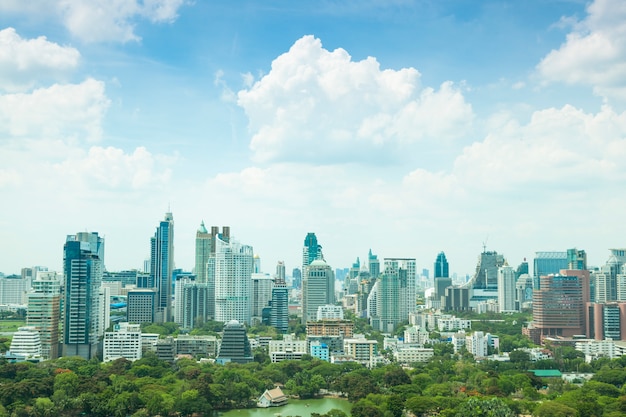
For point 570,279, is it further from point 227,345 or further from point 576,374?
point 227,345

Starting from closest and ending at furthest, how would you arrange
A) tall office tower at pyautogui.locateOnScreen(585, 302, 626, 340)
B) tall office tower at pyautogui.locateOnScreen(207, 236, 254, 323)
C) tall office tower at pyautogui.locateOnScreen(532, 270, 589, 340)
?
Result: tall office tower at pyautogui.locateOnScreen(585, 302, 626, 340) < tall office tower at pyautogui.locateOnScreen(532, 270, 589, 340) < tall office tower at pyautogui.locateOnScreen(207, 236, 254, 323)

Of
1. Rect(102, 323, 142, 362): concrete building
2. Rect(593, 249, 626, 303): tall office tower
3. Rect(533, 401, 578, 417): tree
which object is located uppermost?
Rect(593, 249, 626, 303): tall office tower

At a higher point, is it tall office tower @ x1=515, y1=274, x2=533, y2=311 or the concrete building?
tall office tower @ x1=515, y1=274, x2=533, y2=311

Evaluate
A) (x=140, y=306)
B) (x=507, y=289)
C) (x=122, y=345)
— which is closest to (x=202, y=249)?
(x=140, y=306)

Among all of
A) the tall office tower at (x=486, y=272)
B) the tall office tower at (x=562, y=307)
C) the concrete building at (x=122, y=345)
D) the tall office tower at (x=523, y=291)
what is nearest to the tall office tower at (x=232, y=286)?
the concrete building at (x=122, y=345)

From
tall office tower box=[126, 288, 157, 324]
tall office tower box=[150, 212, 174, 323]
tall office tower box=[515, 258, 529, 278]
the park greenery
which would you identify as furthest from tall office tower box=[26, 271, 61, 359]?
tall office tower box=[515, 258, 529, 278]

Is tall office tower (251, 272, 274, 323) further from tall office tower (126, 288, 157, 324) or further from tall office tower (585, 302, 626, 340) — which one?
tall office tower (585, 302, 626, 340)

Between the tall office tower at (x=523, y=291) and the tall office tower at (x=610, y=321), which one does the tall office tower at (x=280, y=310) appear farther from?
the tall office tower at (x=523, y=291)
